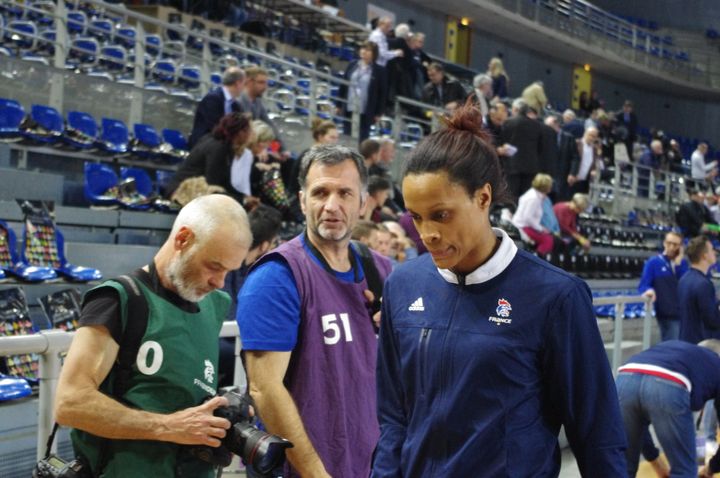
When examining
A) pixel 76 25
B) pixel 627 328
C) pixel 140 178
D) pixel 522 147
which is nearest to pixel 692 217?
pixel 522 147

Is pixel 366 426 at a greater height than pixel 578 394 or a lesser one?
lesser

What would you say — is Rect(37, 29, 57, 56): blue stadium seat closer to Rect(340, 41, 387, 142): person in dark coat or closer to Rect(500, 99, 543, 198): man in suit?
Rect(340, 41, 387, 142): person in dark coat

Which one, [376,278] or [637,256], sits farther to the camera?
[637,256]

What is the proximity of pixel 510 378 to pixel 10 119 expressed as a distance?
6.99m

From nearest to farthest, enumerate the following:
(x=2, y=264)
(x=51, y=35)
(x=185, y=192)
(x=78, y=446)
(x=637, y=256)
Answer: (x=78, y=446)
(x=2, y=264)
(x=185, y=192)
(x=51, y=35)
(x=637, y=256)

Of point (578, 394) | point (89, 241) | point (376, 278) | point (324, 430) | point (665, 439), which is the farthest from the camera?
point (89, 241)

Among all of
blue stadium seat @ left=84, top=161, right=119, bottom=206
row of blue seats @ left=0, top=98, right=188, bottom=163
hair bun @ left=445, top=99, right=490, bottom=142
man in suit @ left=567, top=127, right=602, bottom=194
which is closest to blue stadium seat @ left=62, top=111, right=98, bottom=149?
row of blue seats @ left=0, top=98, right=188, bottom=163

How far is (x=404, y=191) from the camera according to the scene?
1952mm

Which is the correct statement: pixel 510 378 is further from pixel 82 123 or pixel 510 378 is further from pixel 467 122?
pixel 82 123

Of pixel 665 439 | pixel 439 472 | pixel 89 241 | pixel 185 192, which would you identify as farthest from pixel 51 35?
pixel 439 472

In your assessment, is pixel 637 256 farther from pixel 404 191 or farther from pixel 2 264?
pixel 404 191

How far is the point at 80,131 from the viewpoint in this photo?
8.55m

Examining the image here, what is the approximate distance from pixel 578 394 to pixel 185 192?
4875 millimetres

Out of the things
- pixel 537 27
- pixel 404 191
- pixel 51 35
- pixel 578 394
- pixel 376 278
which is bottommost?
pixel 578 394
